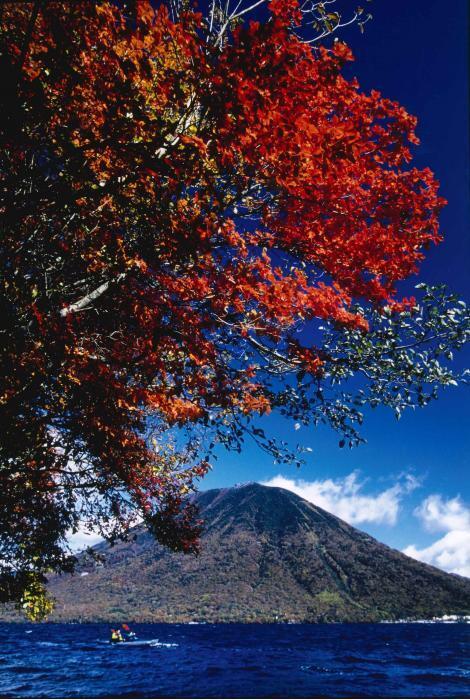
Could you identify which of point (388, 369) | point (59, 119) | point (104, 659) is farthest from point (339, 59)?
point (104, 659)

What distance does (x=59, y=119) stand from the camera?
563 cm

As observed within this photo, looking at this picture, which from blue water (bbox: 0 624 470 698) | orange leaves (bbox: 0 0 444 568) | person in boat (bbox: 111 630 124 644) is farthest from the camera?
person in boat (bbox: 111 630 124 644)

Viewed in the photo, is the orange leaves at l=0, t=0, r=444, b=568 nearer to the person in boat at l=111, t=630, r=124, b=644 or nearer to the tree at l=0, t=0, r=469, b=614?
the tree at l=0, t=0, r=469, b=614

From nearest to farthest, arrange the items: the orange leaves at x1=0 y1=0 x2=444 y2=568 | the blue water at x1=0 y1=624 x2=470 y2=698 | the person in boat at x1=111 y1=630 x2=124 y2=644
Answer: the orange leaves at x1=0 y1=0 x2=444 y2=568 → the blue water at x1=0 y1=624 x2=470 y2=698 → the person in boat at x1=111 y1=630 x2=124 y2=644

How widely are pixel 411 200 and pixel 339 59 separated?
2907 millimetres

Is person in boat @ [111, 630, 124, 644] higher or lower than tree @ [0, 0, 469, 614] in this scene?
lower

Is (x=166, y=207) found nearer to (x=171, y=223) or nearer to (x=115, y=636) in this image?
(x=171, y=223)

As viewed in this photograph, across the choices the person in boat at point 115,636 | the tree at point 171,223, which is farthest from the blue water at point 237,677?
the tree at point 171,223

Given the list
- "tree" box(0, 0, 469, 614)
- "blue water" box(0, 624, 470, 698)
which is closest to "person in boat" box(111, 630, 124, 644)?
"blue water" box(0, 624, 470, 698)

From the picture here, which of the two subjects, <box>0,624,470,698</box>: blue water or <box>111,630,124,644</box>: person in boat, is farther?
<box>111,630,124,644</box>: person in boat

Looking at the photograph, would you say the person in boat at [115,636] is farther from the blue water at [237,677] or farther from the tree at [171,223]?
the tree at [171,223]

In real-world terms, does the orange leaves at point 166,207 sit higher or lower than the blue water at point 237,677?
higher

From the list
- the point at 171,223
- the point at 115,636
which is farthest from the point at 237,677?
the point at 115,636

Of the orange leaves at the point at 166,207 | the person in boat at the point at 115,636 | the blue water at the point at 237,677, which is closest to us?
the orange leaves at the point at 166,207
